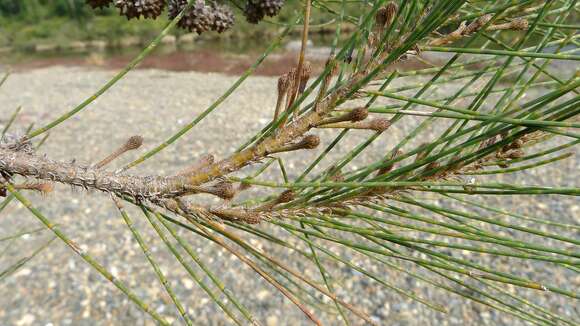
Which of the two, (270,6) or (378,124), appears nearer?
(378,124)

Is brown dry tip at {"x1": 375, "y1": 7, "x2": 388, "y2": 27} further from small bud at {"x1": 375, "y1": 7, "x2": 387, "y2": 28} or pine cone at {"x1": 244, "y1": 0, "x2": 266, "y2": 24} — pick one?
pine cone at {"x1": 244, "y1": 0, "x2": 266, "y2": 24}

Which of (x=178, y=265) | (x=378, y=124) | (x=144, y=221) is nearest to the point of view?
(x=378, y=124)

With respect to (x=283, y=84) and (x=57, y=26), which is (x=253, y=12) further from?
(x=57, y=26)

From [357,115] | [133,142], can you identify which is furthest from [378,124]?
[133,142]

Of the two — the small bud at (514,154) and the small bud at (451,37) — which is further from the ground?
the small bud at (451,37)

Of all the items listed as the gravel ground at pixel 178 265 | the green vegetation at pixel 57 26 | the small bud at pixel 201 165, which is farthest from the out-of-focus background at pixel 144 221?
the green vegetation at pixel 57 26

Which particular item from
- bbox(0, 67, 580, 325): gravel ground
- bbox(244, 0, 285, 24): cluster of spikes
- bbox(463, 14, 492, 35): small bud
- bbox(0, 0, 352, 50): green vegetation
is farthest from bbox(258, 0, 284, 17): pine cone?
bbox(0, 0, 352, 50): green vegetation

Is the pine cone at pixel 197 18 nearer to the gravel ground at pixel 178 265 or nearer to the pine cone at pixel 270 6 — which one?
the pine cone at pixel 270 6
